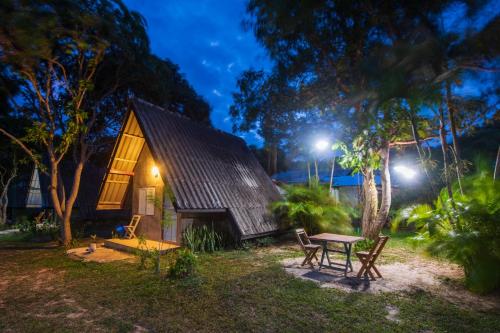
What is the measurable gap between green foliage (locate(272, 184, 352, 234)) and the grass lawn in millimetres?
4611

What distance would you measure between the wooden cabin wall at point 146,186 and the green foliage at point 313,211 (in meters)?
4.87

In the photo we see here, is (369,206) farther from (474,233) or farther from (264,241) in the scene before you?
(474,233)

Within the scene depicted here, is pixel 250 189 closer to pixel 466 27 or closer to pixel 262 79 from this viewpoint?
pixel 262 79

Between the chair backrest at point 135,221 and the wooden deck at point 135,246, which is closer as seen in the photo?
the wooden deck at point 135,246

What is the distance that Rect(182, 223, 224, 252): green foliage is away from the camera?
938 cm

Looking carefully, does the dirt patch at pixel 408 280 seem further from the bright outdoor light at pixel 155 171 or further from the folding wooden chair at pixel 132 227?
the folding wooden chair at pixel 132 227

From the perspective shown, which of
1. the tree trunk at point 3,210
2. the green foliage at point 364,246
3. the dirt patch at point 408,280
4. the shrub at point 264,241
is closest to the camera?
the dirt patch at point 408,280

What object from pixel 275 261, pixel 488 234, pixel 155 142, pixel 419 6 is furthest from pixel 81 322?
pixel 419 6

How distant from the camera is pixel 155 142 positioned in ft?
33.2

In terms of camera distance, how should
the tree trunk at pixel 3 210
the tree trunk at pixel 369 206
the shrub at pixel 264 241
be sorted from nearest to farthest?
the shrub at pixel 264 241
the tree trunk at pixel 369 206
the tree trunk at pixel 3 210

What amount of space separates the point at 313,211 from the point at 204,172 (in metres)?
4.64

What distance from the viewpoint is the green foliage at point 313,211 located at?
1137 centimetres

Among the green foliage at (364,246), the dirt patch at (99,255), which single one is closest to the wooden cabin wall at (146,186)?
the dirt patch at (99,255)

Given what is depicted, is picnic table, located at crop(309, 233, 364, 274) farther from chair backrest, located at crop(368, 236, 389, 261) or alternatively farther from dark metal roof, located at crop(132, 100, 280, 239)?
dark metal roof, located at crop(132, 100, 280, 239)
